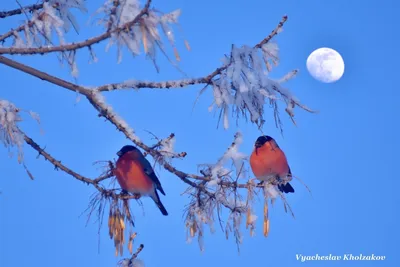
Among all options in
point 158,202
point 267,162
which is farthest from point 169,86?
point 158,202

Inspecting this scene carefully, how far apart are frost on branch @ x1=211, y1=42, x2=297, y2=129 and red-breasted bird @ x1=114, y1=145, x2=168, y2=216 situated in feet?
3.91

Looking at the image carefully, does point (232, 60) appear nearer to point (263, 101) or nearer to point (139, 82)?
point (263, 101)

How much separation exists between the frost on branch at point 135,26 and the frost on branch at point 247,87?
1.07 feet

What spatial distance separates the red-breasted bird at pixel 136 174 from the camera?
3686 millimetres

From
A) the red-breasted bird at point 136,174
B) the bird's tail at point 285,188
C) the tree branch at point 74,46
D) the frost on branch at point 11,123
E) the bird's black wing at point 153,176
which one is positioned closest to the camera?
the tree branch at point 74,46

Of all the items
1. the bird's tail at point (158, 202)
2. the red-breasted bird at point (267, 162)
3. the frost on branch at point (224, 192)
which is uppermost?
the bird's tail at point (158, 202)

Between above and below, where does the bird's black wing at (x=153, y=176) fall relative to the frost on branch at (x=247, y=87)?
above

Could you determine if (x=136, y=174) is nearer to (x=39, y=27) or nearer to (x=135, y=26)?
(x=39, y=27)

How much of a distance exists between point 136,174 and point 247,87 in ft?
5.52

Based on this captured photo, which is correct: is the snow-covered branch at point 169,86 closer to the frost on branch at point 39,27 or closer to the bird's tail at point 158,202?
the frost on branch at point 39,27

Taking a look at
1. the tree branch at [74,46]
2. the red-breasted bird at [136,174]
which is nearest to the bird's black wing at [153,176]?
the red-breasted bird at [136,174]

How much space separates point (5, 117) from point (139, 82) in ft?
2.75

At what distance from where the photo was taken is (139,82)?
2.60m

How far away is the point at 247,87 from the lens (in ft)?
8.24
